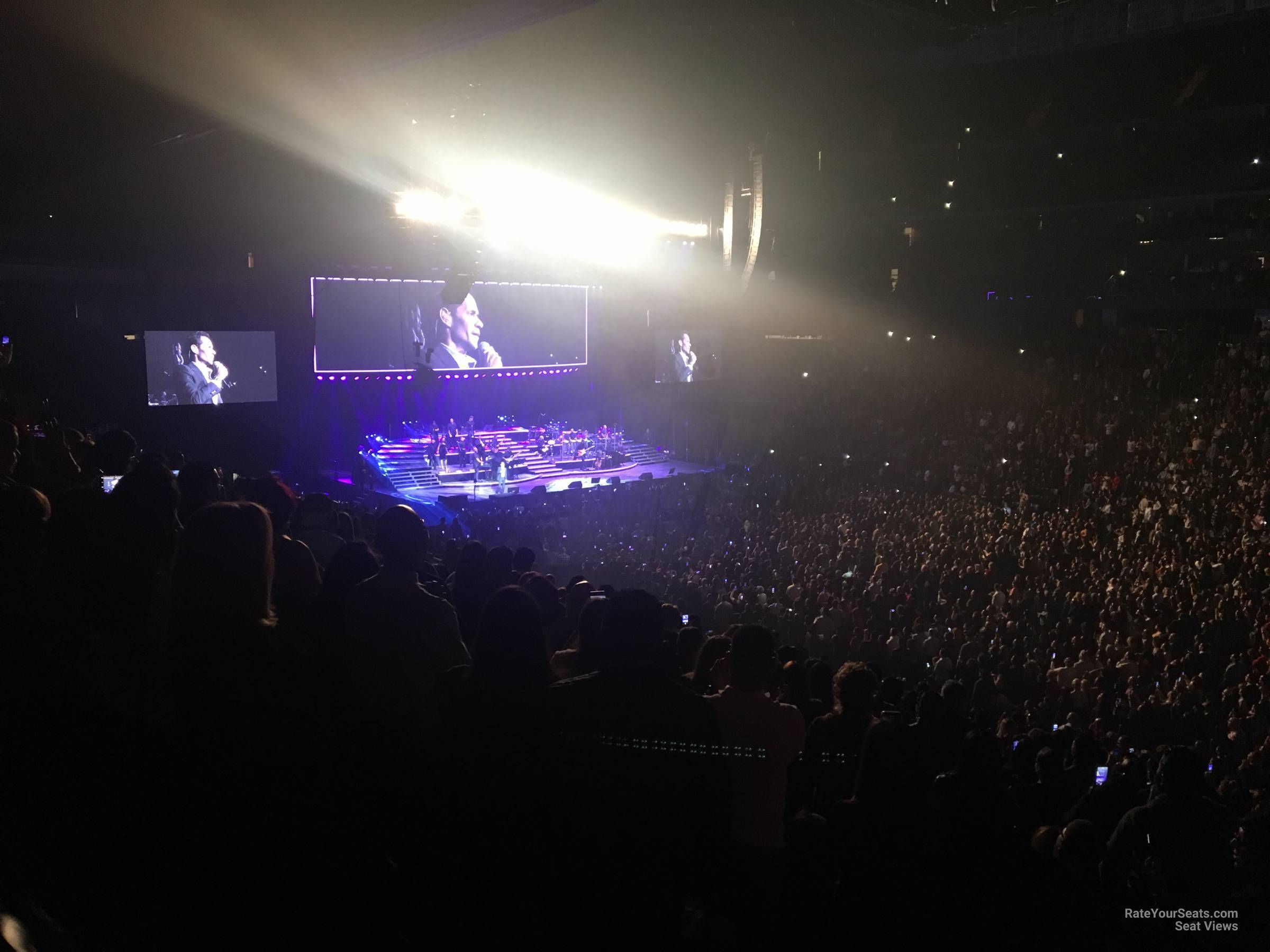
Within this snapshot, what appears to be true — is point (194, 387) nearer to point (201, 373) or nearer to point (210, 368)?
point (201, 373)

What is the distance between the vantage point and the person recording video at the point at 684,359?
22.5 metres

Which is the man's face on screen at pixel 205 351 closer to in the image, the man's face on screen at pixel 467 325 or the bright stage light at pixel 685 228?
the man's face on screen at pixel 467 325

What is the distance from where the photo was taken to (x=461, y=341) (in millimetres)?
18875

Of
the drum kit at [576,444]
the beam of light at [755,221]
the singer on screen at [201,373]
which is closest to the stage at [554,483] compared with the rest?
the drum kit at [576,444]

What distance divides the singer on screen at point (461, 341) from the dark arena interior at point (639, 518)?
1.88 metres

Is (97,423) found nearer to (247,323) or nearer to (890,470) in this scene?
(247,323)

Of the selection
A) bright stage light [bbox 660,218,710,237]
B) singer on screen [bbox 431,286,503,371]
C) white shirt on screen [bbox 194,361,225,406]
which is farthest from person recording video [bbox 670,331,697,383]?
bright stage light [bbox 660,218,710,237]

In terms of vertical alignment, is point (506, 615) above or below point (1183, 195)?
below

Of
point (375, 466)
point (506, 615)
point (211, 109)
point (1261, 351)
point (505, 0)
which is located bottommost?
point (375, 466)

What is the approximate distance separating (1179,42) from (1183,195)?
5.73 m

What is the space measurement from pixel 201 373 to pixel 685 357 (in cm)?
1176

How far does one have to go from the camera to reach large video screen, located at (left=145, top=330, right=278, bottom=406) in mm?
14117

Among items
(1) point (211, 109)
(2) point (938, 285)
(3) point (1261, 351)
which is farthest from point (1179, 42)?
(1) point (211, 109)

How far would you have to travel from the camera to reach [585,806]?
166cm
